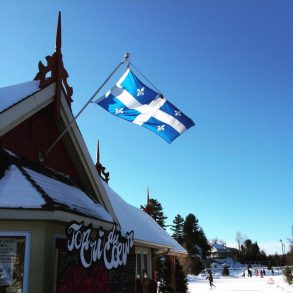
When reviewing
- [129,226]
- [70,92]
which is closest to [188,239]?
[129,226]

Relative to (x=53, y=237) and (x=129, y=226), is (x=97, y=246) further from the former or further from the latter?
(x=129, y=226)

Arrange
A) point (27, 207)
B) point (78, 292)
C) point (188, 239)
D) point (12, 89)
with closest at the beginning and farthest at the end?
point (27, 207)
point (78, 292)
point (12, 89)
point (188, 239)

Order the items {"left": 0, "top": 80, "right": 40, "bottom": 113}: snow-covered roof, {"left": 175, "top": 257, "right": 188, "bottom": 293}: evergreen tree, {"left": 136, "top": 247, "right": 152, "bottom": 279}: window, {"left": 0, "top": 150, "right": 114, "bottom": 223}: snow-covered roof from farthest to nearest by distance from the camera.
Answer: {"left": 175, "top": 257, "right": 188, "bottom": 293}: evergreen tree
{"left": 136, "top": 247, "right": 152, "bottom": 279}: window
{"left": 0, "top": 80, "right": 40, "bottom": 113}: snow-covered roof
{"left": 0, "top": 150, "right": 114, "bottom": 223}: snow-covered roof

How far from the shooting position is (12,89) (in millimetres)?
9750

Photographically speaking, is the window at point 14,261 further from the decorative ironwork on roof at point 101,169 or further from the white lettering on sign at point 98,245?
the decorative ironwork on roof at point 101,169

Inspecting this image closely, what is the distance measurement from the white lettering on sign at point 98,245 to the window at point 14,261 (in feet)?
2.89

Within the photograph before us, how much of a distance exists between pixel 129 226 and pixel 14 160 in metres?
8.19

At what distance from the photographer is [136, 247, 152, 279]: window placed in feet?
57.2

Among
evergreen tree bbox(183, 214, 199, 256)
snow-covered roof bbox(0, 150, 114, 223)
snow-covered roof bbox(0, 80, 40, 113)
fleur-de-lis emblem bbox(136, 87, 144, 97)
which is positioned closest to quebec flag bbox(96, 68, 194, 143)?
fleur-de-lis emblem bbox(136, 87, 144, 97)

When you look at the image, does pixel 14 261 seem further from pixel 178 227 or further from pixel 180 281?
pixel 178 227

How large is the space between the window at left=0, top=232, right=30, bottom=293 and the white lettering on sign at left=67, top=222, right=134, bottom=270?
0.88 m

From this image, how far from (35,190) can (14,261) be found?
4.21ft

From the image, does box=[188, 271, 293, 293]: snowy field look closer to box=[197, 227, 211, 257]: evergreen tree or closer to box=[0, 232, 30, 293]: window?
box=[0, 232, 30, 293]: window

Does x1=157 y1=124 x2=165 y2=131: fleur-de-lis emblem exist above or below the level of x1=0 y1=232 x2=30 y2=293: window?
above
